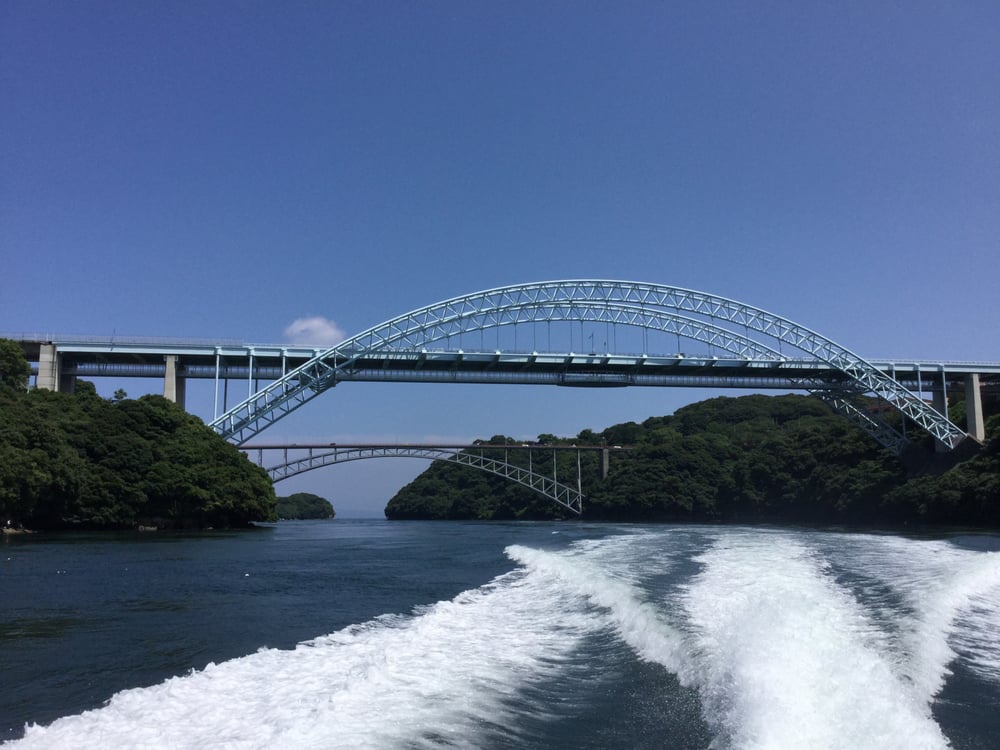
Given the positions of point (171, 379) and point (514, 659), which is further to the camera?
point (171, 379)

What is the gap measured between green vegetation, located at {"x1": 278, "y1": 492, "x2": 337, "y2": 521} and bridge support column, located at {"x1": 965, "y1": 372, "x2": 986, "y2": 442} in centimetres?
9202

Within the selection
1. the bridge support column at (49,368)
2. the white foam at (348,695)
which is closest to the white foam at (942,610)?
the white foam at (348,695)

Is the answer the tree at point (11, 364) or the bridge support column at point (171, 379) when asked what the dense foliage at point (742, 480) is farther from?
the tree at point (11, 364)

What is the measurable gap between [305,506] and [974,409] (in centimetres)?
9593

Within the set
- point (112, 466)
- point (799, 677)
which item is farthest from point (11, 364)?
point (799, 677)

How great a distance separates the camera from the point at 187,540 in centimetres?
2953

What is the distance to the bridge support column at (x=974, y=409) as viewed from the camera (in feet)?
175

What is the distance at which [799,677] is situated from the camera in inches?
267

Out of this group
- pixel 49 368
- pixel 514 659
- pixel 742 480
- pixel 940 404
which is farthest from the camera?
pixel 742 480

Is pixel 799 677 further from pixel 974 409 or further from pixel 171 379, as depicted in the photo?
pixel 974 409

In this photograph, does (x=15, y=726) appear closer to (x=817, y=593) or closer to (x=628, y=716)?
(x=628, y=716)

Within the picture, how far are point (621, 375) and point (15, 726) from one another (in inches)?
1995

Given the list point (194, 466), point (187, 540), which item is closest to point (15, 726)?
point (187, 540)

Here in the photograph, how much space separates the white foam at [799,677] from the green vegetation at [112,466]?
1116 inches
